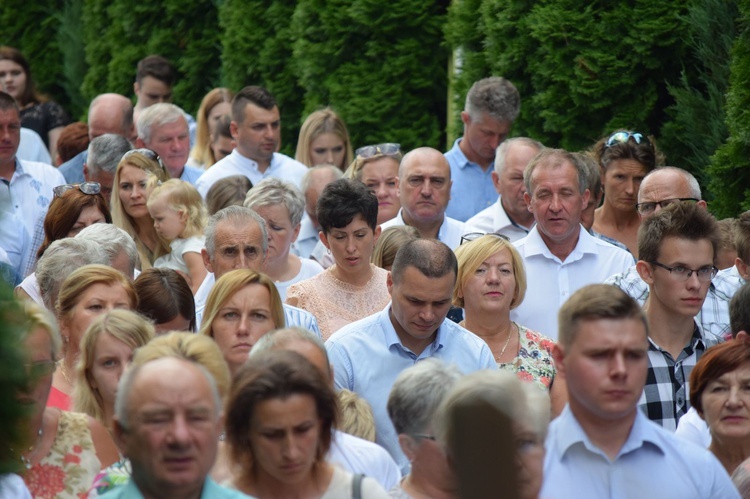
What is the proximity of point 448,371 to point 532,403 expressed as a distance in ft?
1.71

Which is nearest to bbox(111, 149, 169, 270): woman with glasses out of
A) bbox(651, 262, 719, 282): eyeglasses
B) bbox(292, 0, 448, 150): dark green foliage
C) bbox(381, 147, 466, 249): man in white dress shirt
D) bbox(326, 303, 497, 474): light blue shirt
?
bbox(381, 147, 466, 249): man in white dress shirt

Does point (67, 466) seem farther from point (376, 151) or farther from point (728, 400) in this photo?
point (376, 151)

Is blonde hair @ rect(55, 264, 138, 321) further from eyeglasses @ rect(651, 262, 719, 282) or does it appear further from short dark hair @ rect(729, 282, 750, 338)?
short dark hair @ rect(729, 282, 750, 338)

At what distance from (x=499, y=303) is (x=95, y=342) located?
7.20ft

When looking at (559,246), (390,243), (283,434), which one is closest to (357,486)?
(283,434)

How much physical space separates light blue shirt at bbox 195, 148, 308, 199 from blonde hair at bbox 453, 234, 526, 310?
12.3 feet

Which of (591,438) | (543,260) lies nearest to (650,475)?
(591,438)

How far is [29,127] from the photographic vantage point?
1417 cm

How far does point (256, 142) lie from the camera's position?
422 inches

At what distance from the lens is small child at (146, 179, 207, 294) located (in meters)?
8.55

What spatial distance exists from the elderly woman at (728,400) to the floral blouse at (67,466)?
241cm

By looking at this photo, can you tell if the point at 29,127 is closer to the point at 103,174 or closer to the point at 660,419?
the point at 103,174

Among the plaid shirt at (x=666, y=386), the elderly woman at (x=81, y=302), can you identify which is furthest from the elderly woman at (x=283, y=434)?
the plaid shirt at (x=666, y=386)

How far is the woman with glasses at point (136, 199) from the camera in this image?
897 cm
